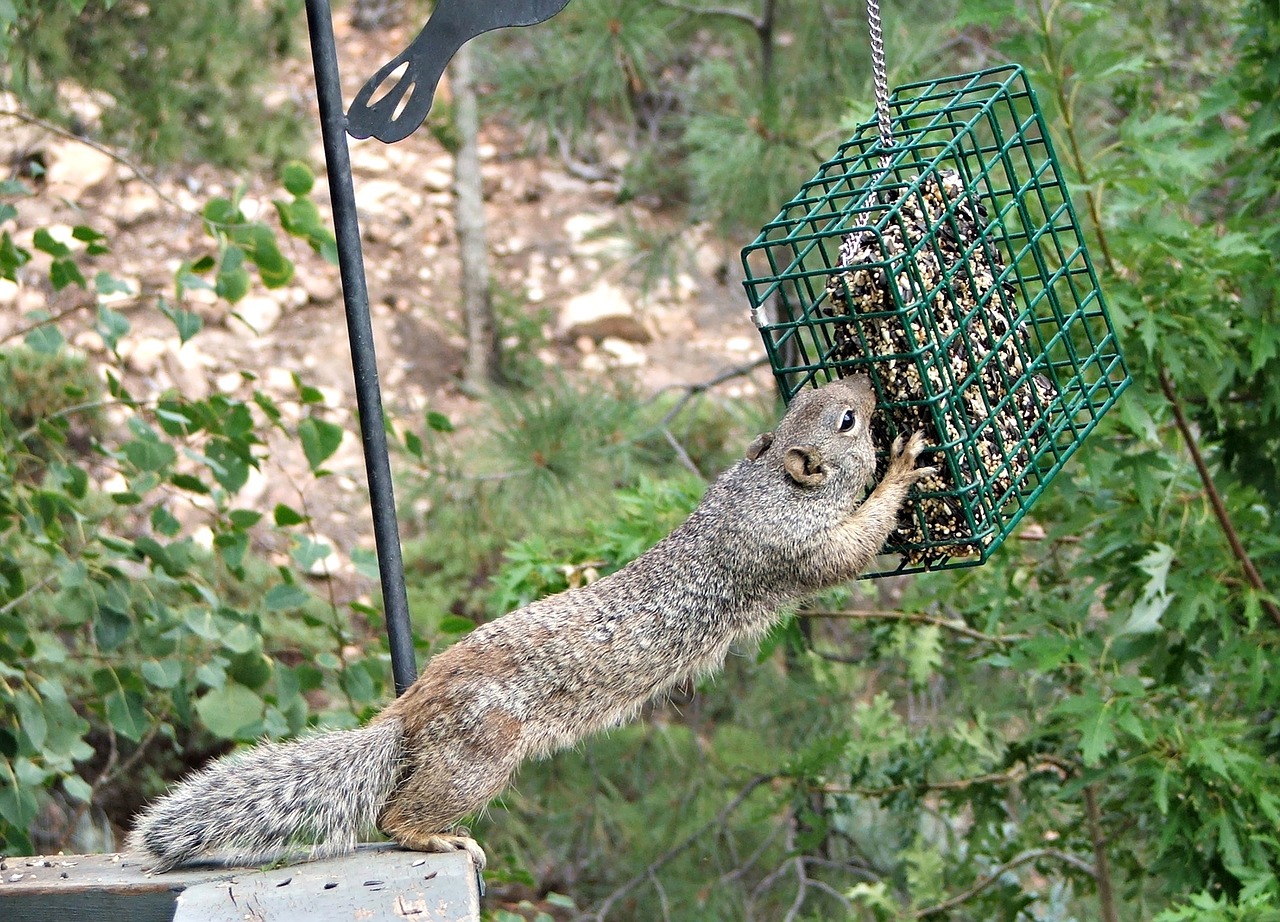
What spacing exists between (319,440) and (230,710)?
54 cm

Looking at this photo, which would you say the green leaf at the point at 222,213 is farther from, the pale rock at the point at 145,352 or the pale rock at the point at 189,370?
the pale rock at the point at 145,352

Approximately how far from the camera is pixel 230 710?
252 cm

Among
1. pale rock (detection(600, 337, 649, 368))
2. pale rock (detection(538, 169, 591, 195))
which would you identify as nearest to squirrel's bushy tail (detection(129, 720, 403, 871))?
pale rock (detection(600, 337, 649, 368))

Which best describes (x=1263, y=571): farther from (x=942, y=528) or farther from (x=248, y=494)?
(x=248, y=494)

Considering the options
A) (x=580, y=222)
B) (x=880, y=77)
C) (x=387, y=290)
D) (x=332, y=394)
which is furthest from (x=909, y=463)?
(x=580, y=222)

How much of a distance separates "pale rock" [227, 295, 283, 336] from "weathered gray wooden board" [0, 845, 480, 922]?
532 cm

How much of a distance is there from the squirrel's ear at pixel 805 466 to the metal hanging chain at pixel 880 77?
506 mm

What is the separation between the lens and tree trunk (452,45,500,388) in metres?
7.00

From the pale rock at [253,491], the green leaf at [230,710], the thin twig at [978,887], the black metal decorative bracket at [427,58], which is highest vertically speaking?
the black metal decorative bracket at [427,58]

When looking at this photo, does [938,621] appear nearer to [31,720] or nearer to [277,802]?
[277,802]

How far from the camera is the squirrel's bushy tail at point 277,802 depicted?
1.87 m

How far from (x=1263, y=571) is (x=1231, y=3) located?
15.3ft

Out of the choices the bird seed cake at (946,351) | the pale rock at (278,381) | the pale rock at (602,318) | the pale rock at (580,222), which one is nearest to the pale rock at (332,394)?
the pale rock at (278,381)

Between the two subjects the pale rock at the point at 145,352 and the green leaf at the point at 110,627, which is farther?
the pale rock at the point at 145,352
